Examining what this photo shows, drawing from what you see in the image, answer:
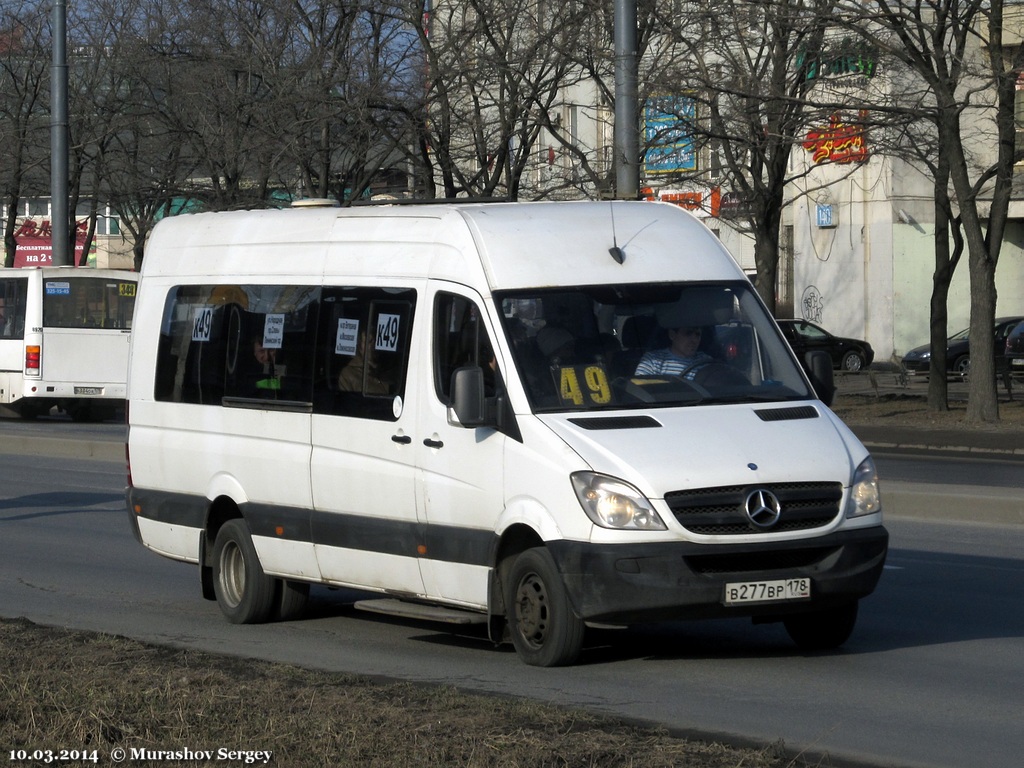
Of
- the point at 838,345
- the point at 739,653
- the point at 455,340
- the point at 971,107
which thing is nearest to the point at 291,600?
the point at 455,340

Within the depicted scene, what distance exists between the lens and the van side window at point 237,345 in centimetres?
939

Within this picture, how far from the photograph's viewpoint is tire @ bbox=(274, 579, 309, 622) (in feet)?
31.7

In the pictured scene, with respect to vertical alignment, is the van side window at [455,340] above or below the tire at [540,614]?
above

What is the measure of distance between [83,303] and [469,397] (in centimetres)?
2545

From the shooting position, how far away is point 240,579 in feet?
32.0

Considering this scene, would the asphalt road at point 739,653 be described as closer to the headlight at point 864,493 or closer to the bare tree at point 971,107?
the headlight at point 864,493

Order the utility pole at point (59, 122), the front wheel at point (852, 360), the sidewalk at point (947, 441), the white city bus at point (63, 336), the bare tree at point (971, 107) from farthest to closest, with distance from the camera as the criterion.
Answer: the front wheel at point (852, 360), the white city bus at point (63, 336), the utility pole at point (59, 122), the bare tree at point (971, 107), the sidewalk at point (947, 441)

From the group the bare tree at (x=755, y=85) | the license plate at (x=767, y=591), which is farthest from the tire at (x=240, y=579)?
the bare tree at (x=755, y=85)

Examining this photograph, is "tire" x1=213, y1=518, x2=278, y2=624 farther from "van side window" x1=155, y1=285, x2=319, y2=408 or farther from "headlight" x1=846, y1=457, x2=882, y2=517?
"headlight" x1=846, y1=457, x2=882, y2=517

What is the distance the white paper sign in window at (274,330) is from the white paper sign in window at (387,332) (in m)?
0.91

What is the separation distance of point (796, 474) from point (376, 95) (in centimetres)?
1709

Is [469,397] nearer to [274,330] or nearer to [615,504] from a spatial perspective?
[615,504]

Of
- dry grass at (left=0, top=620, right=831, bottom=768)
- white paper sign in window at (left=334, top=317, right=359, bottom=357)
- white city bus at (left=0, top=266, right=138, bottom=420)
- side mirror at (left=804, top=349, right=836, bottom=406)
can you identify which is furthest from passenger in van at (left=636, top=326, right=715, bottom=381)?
white city bus at (left=0, top=266, right=138, bottom=420)

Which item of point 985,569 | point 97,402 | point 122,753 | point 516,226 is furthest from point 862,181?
point 122,753
